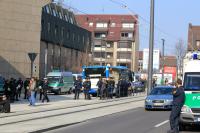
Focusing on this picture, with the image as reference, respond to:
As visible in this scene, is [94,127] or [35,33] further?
[35,33]

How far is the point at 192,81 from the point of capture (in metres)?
18.9

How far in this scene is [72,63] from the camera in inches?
3492

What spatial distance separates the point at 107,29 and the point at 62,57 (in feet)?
148

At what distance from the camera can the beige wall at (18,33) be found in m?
52.0

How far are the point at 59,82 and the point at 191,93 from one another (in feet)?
116

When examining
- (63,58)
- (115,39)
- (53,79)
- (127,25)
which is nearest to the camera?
(53,79)

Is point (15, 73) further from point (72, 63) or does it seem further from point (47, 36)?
point (72, 63)

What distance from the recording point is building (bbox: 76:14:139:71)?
126 metres

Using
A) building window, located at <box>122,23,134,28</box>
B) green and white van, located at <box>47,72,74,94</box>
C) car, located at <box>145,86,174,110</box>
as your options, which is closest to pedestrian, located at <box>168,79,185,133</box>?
car, located at <box>145,86,174,110</box>

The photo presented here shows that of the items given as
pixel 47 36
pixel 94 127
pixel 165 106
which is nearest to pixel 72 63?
pixel 47 36

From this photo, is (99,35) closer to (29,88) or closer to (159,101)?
(29,88)

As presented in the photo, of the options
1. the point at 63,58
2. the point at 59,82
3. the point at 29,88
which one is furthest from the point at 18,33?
the point at 63,58

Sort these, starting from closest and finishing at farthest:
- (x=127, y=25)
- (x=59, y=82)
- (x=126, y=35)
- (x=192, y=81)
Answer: (x=192, y=81), (x=59, y=82), (x=127, y=25), (x=126, y=35)

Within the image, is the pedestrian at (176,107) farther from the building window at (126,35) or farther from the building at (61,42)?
the building window at (126,35)
